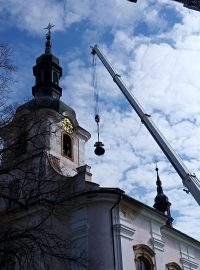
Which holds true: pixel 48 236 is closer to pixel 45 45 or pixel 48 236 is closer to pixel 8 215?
pixel 8 215

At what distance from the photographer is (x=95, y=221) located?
65.9 ft

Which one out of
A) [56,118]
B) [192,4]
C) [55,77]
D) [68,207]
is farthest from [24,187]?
[55,77]

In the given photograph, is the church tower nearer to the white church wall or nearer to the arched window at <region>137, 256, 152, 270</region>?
the white church wall

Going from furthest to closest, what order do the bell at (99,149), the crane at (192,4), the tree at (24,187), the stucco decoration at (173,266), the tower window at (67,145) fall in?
the tower window at (67,145), the stucco decoration at (173,266), the bell at (99,149), the crane at (192,4), the tree at (24,187)

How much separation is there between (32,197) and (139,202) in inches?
375

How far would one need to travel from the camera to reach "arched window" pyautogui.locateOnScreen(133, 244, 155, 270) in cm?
2094

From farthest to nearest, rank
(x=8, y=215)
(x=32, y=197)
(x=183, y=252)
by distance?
(x=183, y=252) < (x=8, y=215) < (x=32, y=197)

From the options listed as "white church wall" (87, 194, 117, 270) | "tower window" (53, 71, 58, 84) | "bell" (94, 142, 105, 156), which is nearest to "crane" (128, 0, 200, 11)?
"white church wall" (87, 194, 117, 270)

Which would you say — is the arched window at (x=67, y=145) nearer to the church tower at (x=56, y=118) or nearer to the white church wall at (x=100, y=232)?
the church tower at (x=56, y=118)

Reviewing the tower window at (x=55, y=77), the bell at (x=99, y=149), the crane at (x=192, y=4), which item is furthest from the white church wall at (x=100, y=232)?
the tower window at (x=55, y=77)

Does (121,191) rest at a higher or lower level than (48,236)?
higher

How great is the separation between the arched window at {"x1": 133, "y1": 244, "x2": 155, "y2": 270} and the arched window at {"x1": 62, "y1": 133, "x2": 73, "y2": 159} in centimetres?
700

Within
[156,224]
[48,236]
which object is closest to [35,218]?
[156,224]

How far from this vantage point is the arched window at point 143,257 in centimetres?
2094
